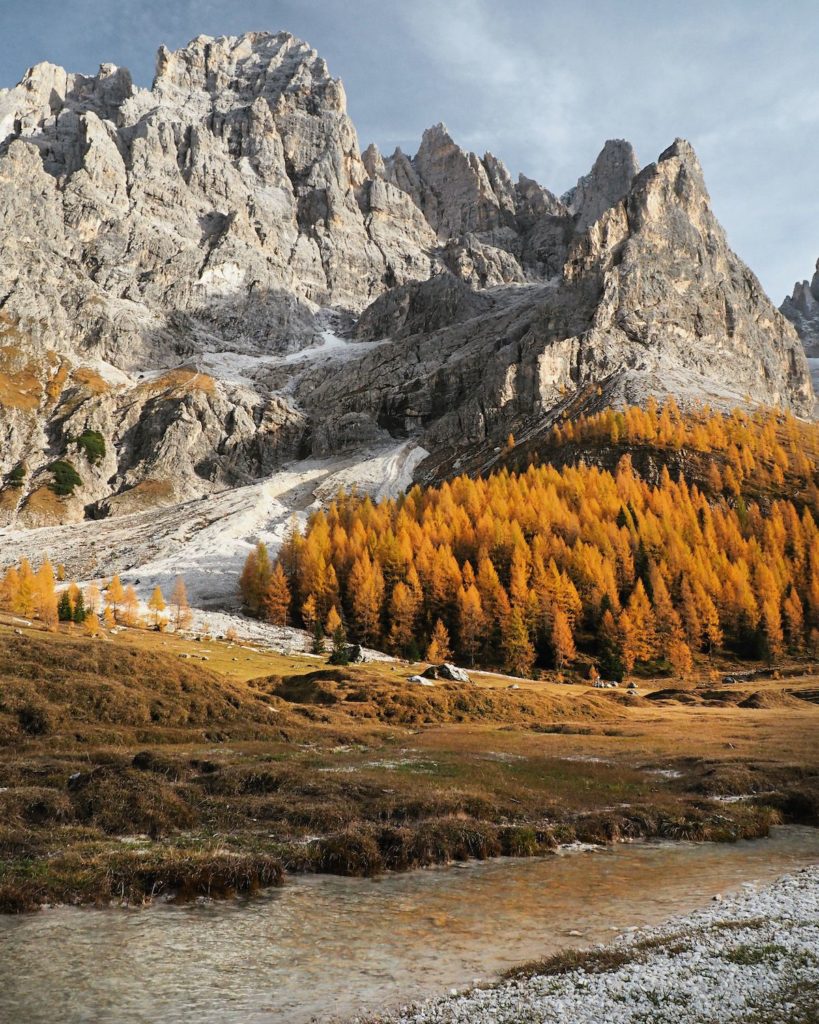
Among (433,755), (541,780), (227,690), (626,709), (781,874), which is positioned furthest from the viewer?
(626,709)

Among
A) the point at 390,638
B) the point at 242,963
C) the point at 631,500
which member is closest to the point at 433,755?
the point at 242,963

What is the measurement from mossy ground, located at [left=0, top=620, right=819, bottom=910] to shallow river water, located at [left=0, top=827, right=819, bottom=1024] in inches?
58.1

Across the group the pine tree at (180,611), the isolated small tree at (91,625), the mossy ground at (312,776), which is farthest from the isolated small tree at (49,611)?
the mossy ground at (312,776)

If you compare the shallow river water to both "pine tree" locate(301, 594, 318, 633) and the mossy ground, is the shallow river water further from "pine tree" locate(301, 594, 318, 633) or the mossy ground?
"pine tree" locate(301, 594, 318, 633)

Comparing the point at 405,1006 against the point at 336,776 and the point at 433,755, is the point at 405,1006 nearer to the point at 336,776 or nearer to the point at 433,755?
the point at 336,776

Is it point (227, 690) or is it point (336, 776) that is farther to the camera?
point (227, 690)

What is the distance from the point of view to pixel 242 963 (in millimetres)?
11766

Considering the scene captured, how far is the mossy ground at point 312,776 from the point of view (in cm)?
1767

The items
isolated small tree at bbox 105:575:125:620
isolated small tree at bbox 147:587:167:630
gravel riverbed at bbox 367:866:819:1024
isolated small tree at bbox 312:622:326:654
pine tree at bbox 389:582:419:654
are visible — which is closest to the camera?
gravel riverbed at bbox 367:866:819:1024

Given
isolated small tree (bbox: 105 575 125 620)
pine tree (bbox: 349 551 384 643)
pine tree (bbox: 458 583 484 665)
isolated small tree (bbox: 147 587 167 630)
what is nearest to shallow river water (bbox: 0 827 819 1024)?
pine tree (bbox: 458 583 484 665)

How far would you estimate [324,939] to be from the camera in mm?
13062

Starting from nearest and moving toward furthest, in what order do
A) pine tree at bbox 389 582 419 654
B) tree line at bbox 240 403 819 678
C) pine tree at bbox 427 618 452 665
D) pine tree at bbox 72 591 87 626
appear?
1. pine tree at bbox 72 591 87 626
2. pine tree at bbox 427 618 452 665
3. tree line at bbox 240 403 819 678
4. pine tree at bbox 389 582 419 654

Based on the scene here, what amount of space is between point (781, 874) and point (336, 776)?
17125 millimetres

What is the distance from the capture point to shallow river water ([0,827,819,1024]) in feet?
33.8
